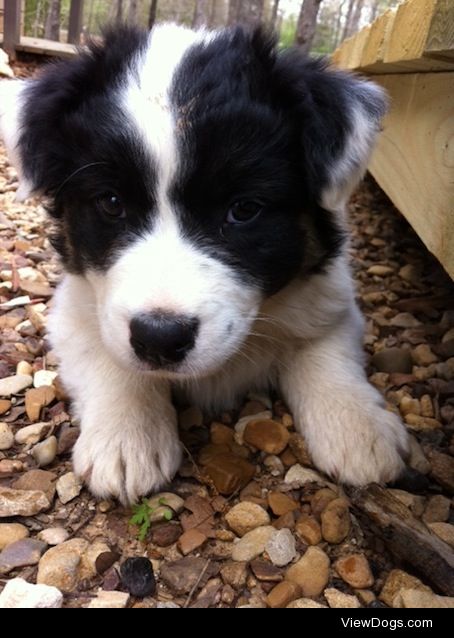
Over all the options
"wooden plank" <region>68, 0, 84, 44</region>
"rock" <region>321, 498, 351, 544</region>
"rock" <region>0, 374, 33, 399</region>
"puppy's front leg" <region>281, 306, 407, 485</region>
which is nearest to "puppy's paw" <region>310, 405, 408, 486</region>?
"puppy's front leg" <region>281, 306, 407, 485</region>

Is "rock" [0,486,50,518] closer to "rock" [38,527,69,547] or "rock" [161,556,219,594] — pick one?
"rock" [38,527,69,547]

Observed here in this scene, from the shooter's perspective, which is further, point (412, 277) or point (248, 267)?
point (412, 277)

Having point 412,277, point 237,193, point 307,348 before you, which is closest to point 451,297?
point 412,277

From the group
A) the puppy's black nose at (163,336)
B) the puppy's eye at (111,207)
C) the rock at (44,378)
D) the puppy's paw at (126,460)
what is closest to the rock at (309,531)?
the puppy's paw at (126,460)

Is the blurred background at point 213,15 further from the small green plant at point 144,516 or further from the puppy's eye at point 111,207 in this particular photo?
the small green plant at point 144,516

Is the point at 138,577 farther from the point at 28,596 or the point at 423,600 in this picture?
the point at 423,600
